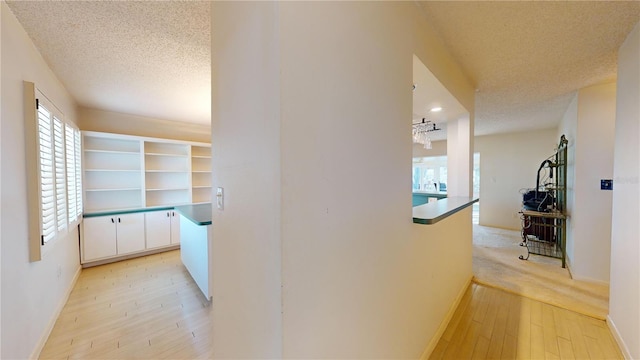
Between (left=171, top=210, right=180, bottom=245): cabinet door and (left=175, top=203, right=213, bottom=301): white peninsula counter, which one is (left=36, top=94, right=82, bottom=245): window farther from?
(left=171, top=210, right=180, bottom=245): cabinet door

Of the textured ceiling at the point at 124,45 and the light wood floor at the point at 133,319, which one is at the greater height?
the textured ceiling at the point at 124,45

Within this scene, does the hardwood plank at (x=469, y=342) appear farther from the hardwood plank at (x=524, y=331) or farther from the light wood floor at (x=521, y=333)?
the hardwood plank at (x=524, y=331)

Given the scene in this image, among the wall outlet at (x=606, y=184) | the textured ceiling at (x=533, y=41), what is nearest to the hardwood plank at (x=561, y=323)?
the wall outlet at (x=606, y=184)

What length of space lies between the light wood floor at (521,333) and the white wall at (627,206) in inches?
7.3

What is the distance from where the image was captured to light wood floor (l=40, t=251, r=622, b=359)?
1.75 metres

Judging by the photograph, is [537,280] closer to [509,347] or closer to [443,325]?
[509,347]

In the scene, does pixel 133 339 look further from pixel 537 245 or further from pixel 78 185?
pixel 537 245

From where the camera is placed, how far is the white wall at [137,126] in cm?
368

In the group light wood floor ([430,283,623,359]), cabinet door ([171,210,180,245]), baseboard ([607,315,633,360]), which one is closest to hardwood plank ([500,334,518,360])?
light wood floor ([430,283,623,359])

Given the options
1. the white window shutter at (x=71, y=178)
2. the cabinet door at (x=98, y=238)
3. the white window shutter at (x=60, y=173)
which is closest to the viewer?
the white window shutter at (x=60, y=173)

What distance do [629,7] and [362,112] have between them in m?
2.05

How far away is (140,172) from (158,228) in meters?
1.04

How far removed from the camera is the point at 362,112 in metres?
0.98

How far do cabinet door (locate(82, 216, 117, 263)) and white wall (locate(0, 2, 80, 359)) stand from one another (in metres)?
1.58
